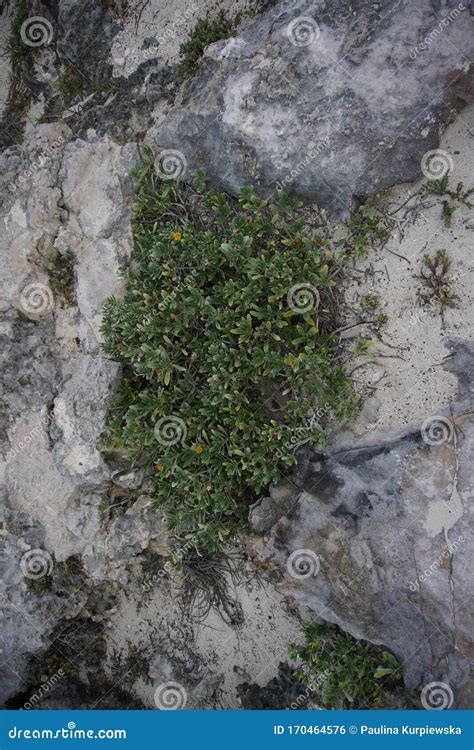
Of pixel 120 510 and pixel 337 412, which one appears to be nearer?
pixel 337 412

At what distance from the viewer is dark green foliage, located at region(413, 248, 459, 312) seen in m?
6.65

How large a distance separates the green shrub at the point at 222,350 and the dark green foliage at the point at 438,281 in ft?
3.17

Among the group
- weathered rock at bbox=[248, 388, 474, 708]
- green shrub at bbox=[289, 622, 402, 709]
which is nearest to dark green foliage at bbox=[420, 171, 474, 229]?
weathered rock at bbox=[248, 388, 474, 708]

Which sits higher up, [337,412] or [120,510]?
[337,412]

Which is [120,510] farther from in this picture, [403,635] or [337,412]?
[403,635]

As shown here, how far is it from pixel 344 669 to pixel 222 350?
3.80m

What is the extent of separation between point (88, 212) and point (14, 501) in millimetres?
3830

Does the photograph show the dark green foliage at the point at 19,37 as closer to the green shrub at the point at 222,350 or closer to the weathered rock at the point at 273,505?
the green shrub at the point at 222,350

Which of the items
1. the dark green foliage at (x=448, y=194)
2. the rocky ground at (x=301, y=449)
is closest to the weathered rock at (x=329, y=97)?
the rocky ground at (x=301, y=449)

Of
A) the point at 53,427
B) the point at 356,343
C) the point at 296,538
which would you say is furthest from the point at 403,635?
the point at 53,427

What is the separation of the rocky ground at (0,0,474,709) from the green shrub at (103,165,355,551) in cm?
35

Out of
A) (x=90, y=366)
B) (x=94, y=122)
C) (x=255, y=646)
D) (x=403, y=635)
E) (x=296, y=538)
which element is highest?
(x=94, y=122)

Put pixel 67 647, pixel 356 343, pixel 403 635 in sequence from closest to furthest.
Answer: pixel 403 635
pixel 356 343
pixel 67 647

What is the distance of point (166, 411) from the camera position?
708 centimetres
